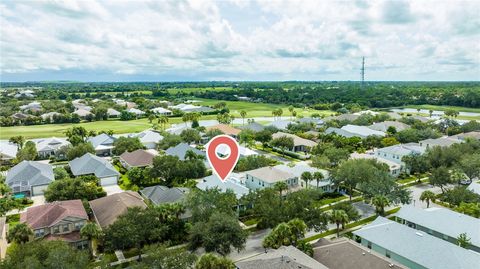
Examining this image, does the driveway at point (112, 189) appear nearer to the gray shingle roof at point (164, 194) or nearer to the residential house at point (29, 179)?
the residential house at point (29, 179)

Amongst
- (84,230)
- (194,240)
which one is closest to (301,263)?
(194,240)

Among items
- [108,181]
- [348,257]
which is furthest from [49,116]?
[348,257]

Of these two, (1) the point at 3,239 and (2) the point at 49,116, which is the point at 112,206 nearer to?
(1) the point at 3,239

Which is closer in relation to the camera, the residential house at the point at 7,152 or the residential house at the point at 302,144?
the residential house at the point at 7,152

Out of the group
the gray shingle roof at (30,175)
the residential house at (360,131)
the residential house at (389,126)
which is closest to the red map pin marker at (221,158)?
the gray shingle roof at (30,175)

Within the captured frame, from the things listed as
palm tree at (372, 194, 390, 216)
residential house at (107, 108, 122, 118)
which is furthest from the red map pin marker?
residential house at (107, 108, 122, 118)

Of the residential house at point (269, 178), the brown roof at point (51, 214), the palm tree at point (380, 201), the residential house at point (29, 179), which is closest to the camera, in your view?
the brown roof at point (51, 214)
